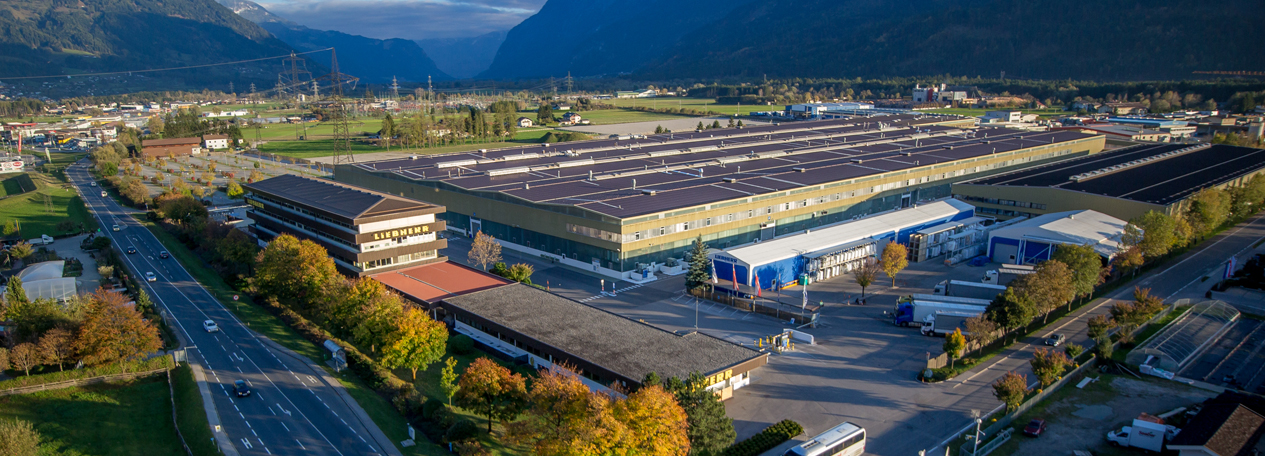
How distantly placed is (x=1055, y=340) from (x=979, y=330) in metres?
Answer: 4.92

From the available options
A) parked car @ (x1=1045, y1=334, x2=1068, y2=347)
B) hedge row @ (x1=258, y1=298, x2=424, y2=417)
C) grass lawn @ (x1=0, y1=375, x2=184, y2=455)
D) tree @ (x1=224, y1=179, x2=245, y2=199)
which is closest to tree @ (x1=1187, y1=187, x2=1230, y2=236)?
parked car @ (x1=1045, y1=334, x2=1068, y2=347)

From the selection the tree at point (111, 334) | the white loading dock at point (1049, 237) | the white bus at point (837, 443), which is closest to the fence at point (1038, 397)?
the white bus at point (837, 443)

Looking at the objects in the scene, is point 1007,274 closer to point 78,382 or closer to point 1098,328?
point 1098,328

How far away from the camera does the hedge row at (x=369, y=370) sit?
23.3 metres

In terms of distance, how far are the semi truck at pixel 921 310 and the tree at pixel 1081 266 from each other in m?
5.11

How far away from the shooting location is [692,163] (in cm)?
5800

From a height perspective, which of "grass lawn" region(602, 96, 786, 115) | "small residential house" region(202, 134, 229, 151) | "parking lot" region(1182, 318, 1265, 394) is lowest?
"parking lot" region(1182, 318, 1265, 394)

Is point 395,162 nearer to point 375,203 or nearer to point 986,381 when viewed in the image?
point 375,203

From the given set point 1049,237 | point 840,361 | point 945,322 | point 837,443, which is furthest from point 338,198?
point 1049,237

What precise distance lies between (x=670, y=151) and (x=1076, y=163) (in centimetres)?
3557

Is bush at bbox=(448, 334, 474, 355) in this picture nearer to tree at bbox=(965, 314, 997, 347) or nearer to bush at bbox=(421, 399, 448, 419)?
bush at bbox=(421, 399, 448, 419)

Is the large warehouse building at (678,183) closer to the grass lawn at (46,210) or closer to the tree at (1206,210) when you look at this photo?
the tree at (1206,210)

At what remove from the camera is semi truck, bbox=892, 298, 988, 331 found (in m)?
29.3

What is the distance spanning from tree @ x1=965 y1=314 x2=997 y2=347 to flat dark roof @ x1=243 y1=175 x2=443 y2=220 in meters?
26.7
